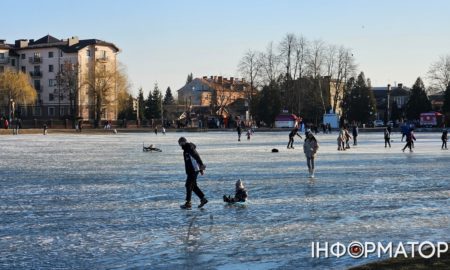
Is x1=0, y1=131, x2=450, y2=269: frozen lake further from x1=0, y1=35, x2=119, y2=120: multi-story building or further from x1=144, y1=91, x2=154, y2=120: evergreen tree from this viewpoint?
x1=144, y1=91, x2=154, y2=120: evergreen tree

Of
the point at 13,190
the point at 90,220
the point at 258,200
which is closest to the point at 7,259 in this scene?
the point at 90,220

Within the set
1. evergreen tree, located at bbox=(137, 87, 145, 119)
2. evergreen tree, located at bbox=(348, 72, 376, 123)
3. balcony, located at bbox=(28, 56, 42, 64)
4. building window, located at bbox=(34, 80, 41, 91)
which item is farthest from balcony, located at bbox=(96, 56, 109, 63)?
evergreen tree, located at bbox=(348, 72, 376, 123)

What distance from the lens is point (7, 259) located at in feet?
25.1

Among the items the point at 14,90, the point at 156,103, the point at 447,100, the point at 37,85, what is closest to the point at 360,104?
the point at 447,100

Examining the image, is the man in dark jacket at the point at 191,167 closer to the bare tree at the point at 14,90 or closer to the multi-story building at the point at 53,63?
the bare tree at the point at 14,90

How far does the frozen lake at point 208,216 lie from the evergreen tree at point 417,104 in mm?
79780

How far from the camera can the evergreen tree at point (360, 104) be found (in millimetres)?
93688

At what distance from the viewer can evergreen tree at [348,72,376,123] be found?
93688 millimetres

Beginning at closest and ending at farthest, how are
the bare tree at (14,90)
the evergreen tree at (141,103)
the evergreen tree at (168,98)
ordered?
1. the bare tree at (14,90)
2. the evergreen tree at (141,103)
3. the evergreen tree at (168,98)

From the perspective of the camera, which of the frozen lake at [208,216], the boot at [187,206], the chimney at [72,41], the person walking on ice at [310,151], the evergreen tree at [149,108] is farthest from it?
the evergreen tree at [149,108]

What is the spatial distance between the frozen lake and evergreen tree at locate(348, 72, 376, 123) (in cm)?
7489

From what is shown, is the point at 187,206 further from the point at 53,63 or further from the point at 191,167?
the point at 53,63

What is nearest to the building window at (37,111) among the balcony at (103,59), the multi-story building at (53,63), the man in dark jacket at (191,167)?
the multi-story building at (53,63)

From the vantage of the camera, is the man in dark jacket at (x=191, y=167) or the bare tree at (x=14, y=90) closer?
the man in dark jacket at (x=191, y=167)
